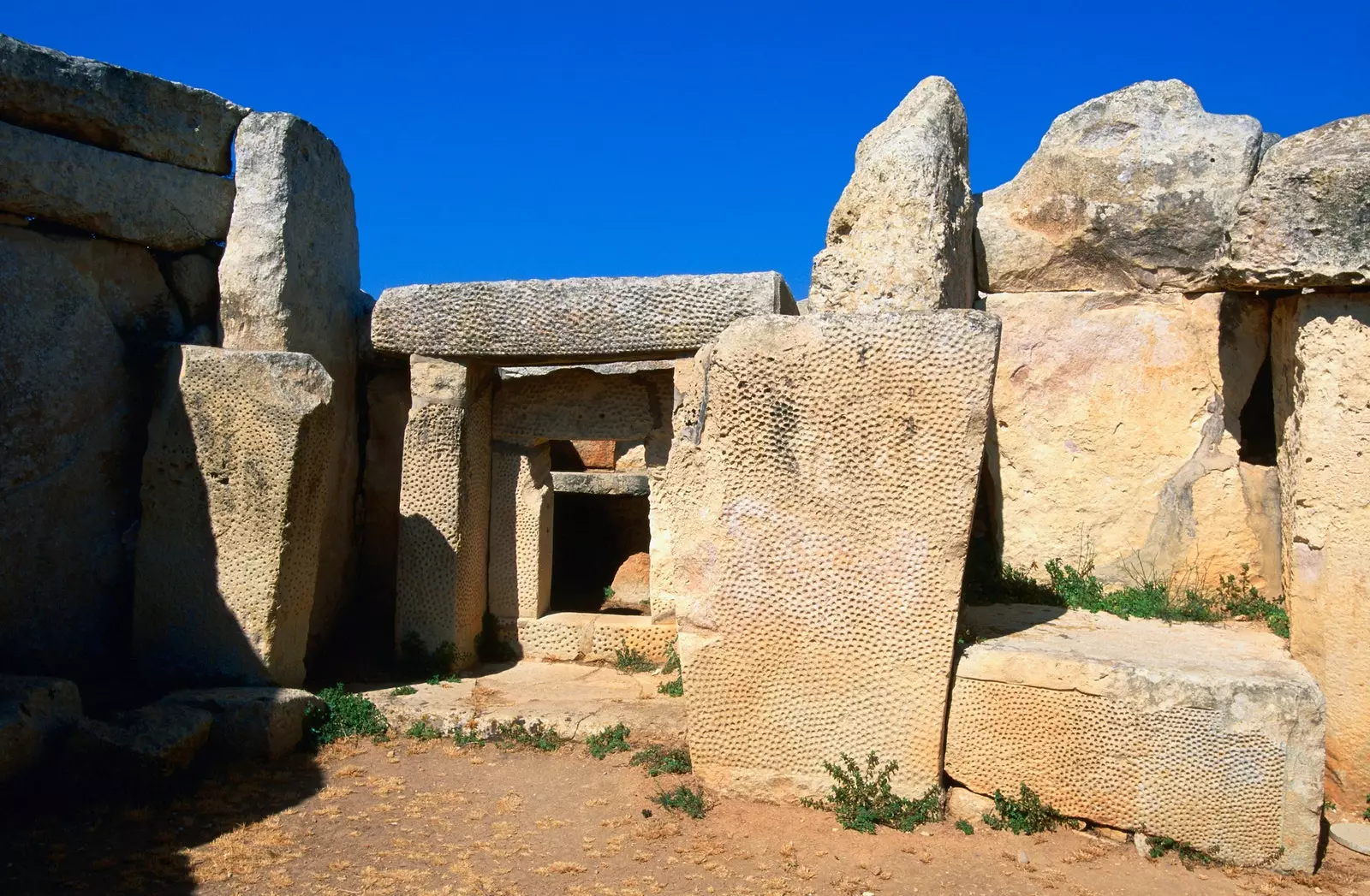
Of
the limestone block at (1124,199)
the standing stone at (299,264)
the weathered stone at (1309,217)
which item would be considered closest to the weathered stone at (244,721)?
the standing stone at (299,264)

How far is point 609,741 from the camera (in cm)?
484

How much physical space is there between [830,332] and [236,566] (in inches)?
114

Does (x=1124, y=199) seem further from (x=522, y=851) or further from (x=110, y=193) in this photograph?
(x=110, y=193)

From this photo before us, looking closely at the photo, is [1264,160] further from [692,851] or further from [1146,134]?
[692,851]

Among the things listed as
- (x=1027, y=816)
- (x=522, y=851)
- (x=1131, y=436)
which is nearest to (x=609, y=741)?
(x=522, y=851)

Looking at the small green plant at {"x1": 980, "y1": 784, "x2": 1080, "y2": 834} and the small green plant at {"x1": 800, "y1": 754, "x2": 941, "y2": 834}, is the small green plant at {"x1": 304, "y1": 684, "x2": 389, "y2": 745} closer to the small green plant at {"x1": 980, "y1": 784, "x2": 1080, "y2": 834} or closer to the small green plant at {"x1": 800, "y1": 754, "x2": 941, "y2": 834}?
the small green plant at {"x1": 800, "y1": 754, "x2": 941, "y2": 834}

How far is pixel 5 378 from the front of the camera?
4.71m

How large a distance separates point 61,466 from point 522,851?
2.85 meters

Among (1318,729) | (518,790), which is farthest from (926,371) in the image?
(518,790)

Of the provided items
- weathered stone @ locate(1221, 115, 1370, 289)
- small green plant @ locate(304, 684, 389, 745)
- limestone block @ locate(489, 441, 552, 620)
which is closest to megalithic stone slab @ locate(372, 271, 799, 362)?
limestone block @ locate(489, 441, 552, 620)

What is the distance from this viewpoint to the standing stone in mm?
5438

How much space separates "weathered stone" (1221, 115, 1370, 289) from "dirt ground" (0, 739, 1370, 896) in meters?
2.10

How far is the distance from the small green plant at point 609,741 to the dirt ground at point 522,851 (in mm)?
367

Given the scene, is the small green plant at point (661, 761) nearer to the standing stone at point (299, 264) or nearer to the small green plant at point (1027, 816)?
the small green plant at point (1027, 816)
